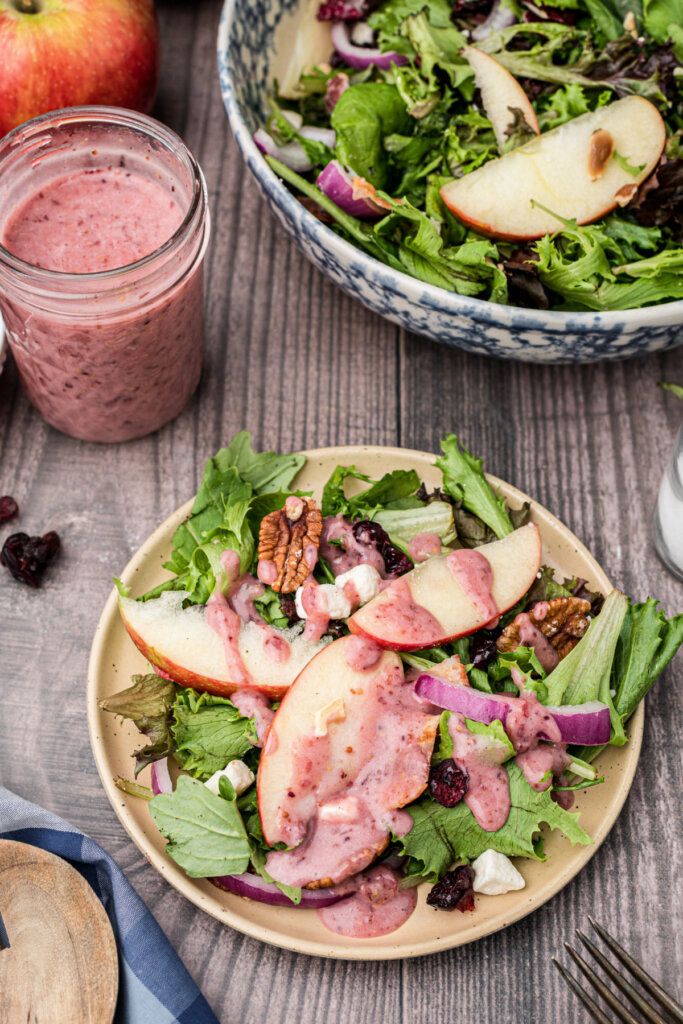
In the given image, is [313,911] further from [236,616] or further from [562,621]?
[562,621]

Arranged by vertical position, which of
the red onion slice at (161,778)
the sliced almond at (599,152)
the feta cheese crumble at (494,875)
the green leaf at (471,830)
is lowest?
the feta cheese crumble at (494,875)

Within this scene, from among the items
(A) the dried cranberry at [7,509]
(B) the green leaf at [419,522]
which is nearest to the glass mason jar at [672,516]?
(B) the green leaf at [419,522]

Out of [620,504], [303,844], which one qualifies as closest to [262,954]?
[303,844]

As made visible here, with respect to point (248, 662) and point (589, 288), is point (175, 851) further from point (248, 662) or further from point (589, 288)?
point (589, 288)

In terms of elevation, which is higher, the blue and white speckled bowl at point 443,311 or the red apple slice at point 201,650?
the blue and white speckled bowl at point 443,311

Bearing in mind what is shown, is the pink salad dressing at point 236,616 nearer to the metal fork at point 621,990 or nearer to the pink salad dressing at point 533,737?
the pink salad dressing at point 533,737

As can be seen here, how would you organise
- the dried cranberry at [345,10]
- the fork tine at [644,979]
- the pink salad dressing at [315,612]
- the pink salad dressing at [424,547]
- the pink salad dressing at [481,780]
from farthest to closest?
the dried cranberry at [345,10]
the pink salad dressing at [424,547]
the pink salad dressing at [315,612]
the pink salad dressing at [481,780]
the fork tine at [644,979]
